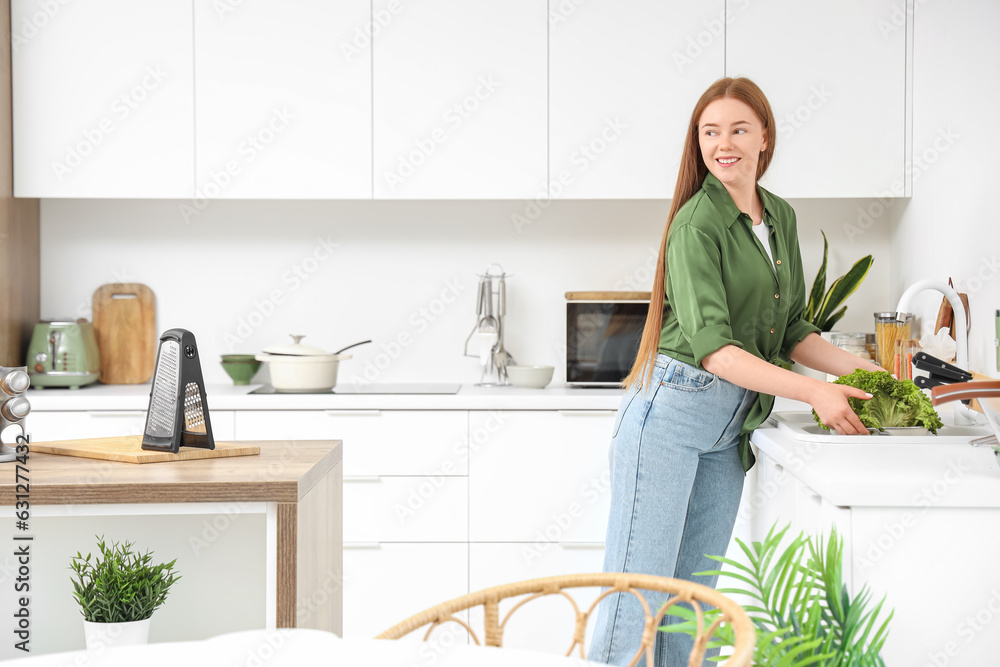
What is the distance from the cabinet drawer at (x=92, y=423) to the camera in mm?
2428

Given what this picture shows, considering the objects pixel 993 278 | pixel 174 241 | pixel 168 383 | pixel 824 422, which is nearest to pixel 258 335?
pixel 174 241

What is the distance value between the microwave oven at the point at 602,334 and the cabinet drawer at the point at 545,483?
28cm

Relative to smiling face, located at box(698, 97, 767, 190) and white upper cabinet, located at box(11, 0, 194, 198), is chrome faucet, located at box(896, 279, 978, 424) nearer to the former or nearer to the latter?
smiling face, located at box(698, 97, 767, 190)

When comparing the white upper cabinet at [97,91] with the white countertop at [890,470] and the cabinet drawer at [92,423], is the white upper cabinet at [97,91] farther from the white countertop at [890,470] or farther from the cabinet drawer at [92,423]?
the white countertop at [890,470]

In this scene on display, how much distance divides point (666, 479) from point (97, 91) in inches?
83.2

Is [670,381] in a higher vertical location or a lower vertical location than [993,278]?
lower

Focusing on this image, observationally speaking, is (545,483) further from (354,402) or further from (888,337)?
(888,337)

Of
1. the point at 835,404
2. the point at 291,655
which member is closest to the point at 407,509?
the point at 835,404

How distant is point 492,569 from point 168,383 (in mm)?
1367

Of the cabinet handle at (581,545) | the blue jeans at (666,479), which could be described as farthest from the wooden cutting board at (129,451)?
the cabinet handle at (581,545)

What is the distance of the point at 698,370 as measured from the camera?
1556mm

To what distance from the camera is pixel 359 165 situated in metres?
2.61

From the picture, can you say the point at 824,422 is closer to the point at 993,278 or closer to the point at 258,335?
the point at 993,278

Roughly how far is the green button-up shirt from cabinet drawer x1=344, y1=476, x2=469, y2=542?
1.02 meters
